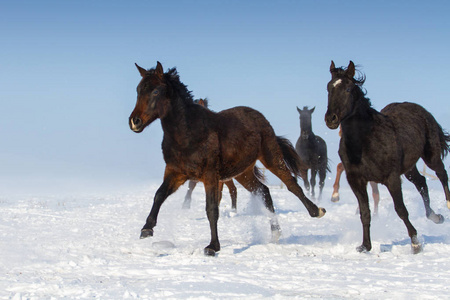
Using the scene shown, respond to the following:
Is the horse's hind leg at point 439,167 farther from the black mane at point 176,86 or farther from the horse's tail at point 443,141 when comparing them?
the black mane at point 176,86

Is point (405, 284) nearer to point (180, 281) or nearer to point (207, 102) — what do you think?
point (180, 281)

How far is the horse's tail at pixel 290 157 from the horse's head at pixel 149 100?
2.42 m

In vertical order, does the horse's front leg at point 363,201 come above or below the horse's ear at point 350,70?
below

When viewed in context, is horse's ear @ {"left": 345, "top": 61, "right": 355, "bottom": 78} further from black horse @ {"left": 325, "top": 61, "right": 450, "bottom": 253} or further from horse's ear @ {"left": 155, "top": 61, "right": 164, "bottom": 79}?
horse's ear @ {"left": 155, "top": 61, "right": 164, "bottom": 79}

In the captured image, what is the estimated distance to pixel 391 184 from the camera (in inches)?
259

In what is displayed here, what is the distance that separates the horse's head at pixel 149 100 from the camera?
6.13m

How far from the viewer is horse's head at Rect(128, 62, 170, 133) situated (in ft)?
20.1

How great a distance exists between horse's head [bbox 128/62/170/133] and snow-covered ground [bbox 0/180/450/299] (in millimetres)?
1640

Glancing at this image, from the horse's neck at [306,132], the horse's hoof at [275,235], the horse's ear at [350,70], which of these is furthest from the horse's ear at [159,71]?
the horse's neck at [306,132]

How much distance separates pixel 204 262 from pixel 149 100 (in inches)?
85.1

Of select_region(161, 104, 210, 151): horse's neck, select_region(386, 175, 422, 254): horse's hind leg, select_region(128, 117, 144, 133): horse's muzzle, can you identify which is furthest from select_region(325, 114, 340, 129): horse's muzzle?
select_region(128, 117, 144, 133): horse's muzzle

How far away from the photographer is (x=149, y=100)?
20.5 feet

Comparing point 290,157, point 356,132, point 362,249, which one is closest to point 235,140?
point 290,157

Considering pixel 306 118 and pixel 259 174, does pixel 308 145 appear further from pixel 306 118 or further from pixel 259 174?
pixel 259 174
